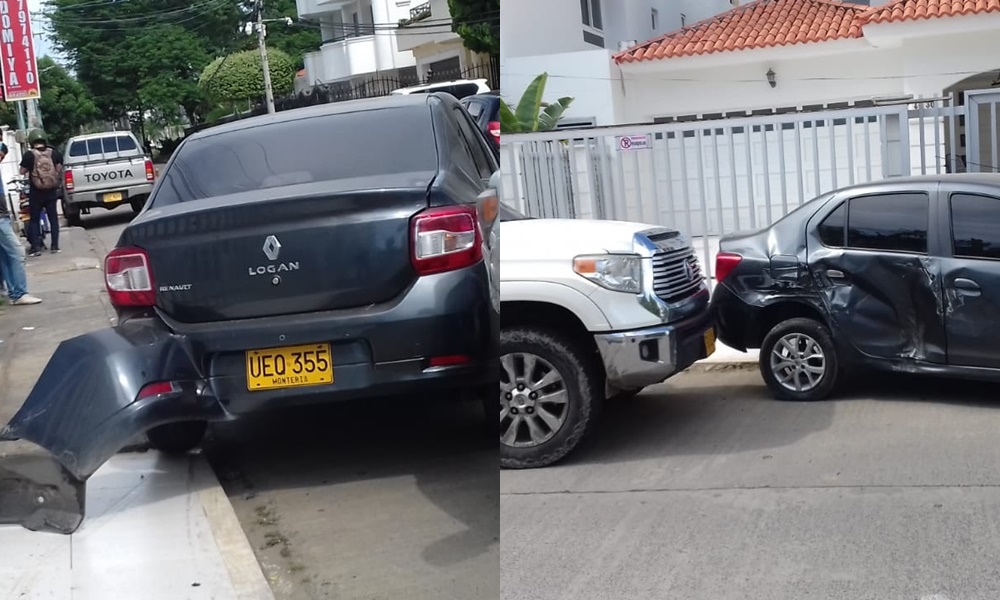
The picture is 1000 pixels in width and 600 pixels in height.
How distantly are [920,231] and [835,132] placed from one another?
0.83m

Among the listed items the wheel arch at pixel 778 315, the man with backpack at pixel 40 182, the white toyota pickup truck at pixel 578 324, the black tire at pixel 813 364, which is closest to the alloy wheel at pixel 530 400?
the white toyota pickup truck at pixel 578 324

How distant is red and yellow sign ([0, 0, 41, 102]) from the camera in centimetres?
153

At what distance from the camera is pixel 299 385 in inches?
75.1

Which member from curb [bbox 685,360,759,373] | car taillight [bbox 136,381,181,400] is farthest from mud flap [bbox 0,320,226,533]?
curb [bbox 685,360,759,373]

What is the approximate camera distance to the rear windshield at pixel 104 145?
1761 millimetres

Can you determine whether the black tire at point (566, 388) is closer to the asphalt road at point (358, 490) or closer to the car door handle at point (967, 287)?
the asphalt road at point (358, 490)

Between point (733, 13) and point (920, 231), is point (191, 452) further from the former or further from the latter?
point (733, 13)

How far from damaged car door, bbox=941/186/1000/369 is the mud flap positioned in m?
2.46

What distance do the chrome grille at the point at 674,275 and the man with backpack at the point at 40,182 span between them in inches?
45.3

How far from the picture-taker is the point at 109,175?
193 centimetres

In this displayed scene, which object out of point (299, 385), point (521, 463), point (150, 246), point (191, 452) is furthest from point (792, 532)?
point (150, 246)

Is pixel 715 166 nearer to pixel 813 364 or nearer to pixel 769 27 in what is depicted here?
pixel 813 364

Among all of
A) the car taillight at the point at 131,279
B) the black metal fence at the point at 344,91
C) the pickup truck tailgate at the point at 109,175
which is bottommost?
the car taillight at the point at 131,279

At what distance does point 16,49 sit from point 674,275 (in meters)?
1.34
